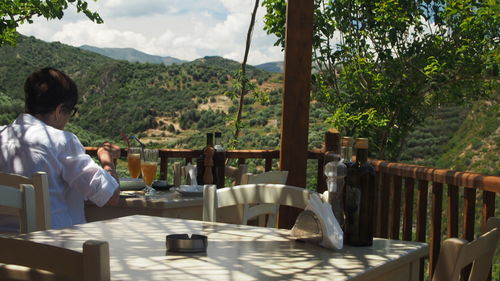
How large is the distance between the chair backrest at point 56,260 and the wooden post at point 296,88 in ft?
9.35

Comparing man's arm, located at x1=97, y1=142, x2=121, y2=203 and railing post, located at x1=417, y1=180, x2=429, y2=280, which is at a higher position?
man's arm, located at x1=97, y1=142, x2=121, y2=203

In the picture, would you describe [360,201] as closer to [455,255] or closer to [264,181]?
[455,255]

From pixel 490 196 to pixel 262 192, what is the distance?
1.14m

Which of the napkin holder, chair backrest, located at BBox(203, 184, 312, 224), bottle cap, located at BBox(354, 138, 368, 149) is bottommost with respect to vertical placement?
the napkin holder

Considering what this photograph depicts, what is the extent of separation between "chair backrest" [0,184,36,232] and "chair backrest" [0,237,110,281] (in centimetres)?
91

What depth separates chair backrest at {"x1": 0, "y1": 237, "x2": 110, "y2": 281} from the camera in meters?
1.01

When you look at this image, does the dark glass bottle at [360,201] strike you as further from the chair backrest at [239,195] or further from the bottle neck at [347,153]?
the chair backrest at [239,195]

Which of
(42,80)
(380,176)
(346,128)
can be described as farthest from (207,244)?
(346,128)

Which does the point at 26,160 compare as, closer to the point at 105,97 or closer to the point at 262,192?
the point at 262,192

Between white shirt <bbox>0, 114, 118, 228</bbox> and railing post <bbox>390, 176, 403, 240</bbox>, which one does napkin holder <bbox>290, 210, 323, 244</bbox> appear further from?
railing post <bbox>390, 176, 403, 240</bbox>

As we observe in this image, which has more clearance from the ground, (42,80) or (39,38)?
(39,38)

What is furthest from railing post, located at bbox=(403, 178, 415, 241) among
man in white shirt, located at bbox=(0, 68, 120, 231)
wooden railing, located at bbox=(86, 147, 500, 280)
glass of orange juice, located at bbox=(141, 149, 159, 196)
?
man in white shirt, located at bbox=(0, 68, 120, 231)

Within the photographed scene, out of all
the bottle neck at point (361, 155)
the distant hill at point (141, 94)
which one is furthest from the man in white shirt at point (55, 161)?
the distant hill at point (141, 94)

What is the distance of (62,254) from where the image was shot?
1060 millimetres
